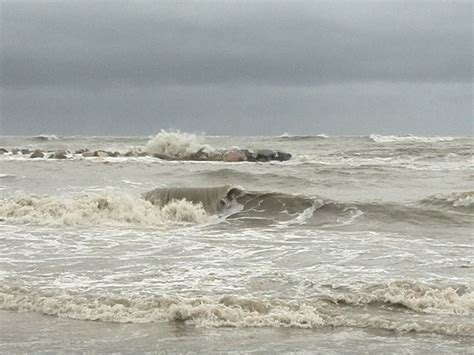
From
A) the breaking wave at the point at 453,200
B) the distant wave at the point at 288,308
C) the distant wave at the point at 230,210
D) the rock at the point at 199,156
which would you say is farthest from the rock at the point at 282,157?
the distant wave at the point at 288,308

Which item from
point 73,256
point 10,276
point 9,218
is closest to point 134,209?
point 9,218

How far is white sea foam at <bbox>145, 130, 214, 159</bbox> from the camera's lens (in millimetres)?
30922

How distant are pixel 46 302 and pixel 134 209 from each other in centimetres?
695

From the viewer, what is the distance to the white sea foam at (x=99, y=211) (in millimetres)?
13305

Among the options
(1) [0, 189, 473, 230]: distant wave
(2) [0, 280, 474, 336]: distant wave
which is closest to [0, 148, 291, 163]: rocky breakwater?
(1) [0, 189, 473, 230]: distant wave

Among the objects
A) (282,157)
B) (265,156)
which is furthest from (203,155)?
(282,157)

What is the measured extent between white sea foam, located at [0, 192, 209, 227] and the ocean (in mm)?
45

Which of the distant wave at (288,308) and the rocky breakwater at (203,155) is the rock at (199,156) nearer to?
the rocky breakwater at (203,155)

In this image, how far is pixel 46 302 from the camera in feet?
23.2

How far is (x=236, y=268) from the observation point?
8719mm

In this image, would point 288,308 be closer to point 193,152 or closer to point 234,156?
point 234,156

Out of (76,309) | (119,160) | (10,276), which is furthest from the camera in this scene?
(119,160)

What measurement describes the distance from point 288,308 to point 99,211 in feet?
25.9

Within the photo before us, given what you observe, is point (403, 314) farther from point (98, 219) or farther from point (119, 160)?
point (119, 160)
